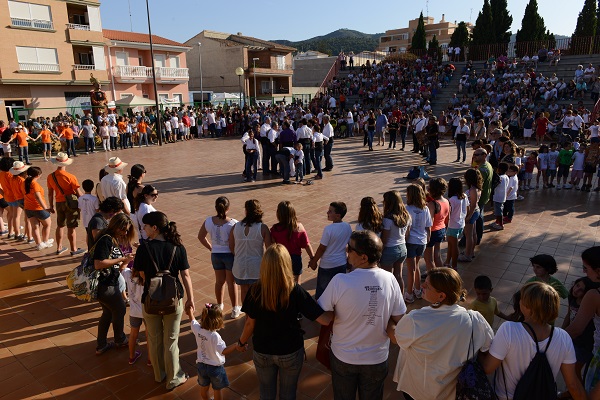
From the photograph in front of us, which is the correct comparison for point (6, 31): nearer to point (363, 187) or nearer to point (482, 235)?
point (363, 187)

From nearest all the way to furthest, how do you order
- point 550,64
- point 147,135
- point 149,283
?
point 149,283
point 147,135
point 550,64

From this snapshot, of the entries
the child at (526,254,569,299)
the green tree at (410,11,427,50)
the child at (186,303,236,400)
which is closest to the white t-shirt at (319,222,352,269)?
the child at (186,303,236,400)

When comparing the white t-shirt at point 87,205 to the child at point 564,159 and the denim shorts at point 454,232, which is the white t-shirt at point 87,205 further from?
the child at point 564,159

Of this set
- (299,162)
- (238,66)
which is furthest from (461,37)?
(299,162)

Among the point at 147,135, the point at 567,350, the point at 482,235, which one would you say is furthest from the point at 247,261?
the point at 147,135

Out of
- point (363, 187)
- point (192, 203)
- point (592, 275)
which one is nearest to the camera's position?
point (592, 275)

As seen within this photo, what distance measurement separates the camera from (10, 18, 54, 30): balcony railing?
26375mm

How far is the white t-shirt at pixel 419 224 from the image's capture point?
4684mm

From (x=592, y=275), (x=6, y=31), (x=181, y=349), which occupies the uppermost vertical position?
(x=6, y=31)

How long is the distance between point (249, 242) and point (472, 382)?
245cm

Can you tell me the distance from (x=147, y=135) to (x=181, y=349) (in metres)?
18.4

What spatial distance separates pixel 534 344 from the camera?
7.39 ft

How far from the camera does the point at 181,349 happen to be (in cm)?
417

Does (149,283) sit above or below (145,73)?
below
